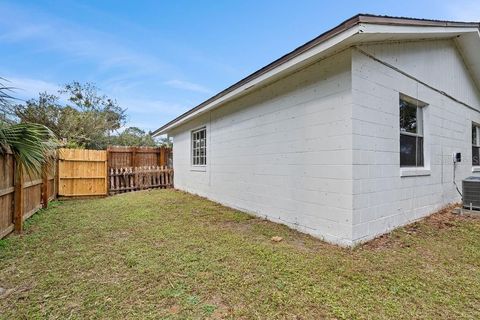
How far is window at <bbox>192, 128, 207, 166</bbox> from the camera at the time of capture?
8938 millimetres

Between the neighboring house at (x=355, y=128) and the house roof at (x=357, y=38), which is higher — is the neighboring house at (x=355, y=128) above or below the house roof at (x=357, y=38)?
below

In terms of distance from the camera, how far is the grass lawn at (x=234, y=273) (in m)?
2.26

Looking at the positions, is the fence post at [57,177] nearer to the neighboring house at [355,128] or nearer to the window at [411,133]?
the neighboring house at [355,128]

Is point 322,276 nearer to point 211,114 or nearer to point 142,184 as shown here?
point 211,114

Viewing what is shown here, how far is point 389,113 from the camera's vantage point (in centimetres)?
438

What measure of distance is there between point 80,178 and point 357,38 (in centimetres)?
964

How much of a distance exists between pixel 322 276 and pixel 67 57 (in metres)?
13.7

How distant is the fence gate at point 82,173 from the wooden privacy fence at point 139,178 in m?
0.51

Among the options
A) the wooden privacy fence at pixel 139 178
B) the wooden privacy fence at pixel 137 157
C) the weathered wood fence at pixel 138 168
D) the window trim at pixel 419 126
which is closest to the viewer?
the window trim at pixel 419 126

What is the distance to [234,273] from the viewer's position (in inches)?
115

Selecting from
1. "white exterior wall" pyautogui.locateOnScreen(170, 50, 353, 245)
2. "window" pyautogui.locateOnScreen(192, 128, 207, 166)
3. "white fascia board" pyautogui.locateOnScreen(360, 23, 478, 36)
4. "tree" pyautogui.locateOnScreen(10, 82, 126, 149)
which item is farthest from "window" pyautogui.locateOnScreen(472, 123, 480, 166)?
"tree" pyautogui.locateOnScreen(10, 82, 126, 149)

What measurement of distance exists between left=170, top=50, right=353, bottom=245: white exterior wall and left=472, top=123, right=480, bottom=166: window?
684 centimetres

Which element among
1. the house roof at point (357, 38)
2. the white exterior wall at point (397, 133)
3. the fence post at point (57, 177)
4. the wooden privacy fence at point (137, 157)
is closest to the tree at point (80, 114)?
the wooden privacy fence at point (137, 157)

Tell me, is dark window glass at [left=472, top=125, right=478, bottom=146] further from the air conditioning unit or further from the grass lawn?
the grass lawn
